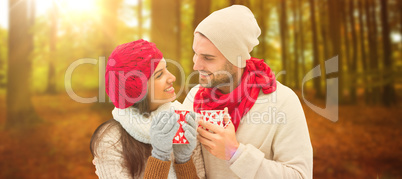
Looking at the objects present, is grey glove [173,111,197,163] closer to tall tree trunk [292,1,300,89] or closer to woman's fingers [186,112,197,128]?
woman's fingers [186,112,197,128]

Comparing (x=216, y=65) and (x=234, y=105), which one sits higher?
(x=216, y=65)

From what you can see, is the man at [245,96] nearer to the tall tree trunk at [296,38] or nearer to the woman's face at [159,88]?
the woman's face at [159,88]

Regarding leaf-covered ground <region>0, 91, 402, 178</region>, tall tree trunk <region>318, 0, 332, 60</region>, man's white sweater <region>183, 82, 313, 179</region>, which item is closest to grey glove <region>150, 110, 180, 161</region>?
man's white sweater <region>183, 82, 313, 179</region>

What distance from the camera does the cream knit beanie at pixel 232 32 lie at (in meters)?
2.15

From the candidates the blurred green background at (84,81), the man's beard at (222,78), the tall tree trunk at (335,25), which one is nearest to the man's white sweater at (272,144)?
the man's beard at (222,78)

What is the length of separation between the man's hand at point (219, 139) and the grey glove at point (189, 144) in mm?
73

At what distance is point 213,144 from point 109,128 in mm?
679

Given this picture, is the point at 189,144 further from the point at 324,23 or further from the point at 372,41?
the point at 372,41

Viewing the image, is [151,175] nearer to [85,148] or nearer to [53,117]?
[85,148]

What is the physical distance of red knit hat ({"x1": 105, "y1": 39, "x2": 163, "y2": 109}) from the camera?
192 cm

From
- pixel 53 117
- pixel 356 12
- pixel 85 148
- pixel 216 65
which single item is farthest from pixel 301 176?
pixel 356 12

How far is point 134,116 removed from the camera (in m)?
1.94

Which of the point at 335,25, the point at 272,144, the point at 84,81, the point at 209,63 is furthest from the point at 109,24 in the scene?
the point at 335,25

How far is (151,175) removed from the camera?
1732 mm
